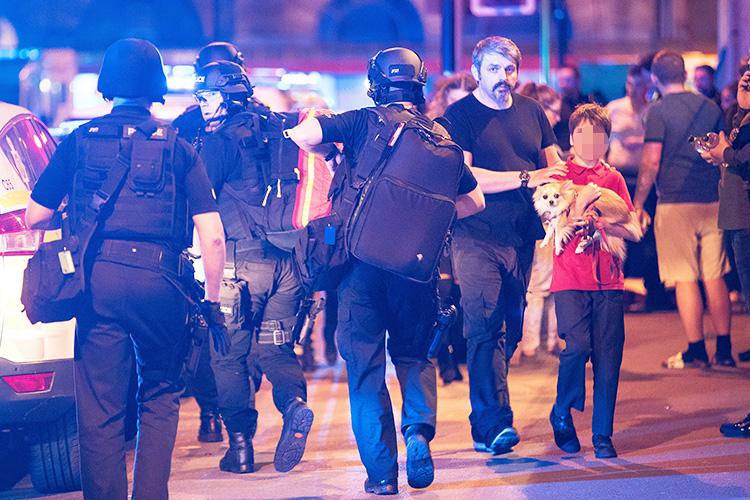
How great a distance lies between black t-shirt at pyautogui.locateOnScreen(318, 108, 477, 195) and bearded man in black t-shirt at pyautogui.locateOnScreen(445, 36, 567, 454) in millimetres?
1165

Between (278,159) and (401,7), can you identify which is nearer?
(278,159)

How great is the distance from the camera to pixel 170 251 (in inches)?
210

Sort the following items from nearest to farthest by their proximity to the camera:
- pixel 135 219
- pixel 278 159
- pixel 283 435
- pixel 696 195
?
pixel 135 219, pixel 283 435, pixel 278 159, pixel 696 195

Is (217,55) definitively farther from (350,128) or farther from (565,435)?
(565,435)

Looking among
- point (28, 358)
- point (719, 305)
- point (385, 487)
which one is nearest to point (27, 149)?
point (28, 358)

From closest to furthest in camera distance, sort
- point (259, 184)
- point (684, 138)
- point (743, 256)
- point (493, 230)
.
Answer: point (259, 184) < point (493, 230) < point (743, 256) < point (684, 138)

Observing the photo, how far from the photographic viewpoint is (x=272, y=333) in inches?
271

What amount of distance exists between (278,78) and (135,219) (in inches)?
588

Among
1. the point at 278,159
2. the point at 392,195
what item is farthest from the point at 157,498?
the point at 278,159

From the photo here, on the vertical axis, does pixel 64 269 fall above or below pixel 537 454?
above

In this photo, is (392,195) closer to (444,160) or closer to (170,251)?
(444,160)

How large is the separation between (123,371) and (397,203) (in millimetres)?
1469

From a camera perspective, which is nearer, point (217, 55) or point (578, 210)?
point (578, 210)

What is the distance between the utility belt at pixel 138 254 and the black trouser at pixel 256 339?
4.68ft
